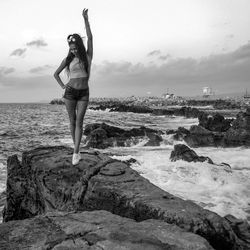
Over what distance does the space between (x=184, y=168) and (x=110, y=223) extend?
426 inches

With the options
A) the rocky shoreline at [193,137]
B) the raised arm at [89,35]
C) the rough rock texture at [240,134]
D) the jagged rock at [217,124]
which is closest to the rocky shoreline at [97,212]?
the raised arm at [89,35]

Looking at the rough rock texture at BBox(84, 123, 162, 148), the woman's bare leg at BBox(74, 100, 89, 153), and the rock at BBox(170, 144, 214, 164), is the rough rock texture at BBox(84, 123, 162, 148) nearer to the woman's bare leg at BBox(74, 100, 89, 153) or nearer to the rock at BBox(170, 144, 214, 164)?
the rock at BBox(170, 144, 214, 164)

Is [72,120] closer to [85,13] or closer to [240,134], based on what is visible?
[85,13]

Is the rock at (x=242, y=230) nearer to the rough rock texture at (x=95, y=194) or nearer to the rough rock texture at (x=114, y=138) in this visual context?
the rough rock texture at (x=95, y=194)

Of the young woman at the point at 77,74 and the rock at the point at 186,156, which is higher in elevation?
the young woman at the point at 77,74

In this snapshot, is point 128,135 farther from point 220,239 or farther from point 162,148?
point 220,239

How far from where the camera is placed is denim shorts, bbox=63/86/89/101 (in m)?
6.83

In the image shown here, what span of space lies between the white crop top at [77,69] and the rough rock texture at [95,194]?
196cm

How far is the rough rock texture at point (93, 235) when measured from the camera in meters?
3.87

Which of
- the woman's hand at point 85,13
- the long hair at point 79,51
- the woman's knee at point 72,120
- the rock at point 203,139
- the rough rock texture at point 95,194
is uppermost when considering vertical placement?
the woman's hand at point 85,13

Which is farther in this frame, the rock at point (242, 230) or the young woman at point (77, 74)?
the young woman at point (77, 74)

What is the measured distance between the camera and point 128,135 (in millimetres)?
26500

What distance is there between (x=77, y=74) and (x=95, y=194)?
7.74ft

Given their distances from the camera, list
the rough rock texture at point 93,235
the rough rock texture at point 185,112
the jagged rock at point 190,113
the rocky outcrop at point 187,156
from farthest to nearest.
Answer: the rough rock texture at point 185,112
the jagged rock at point 190,113
the rocky outcrop at point 187,156
the rough rock texture at point 93,235
